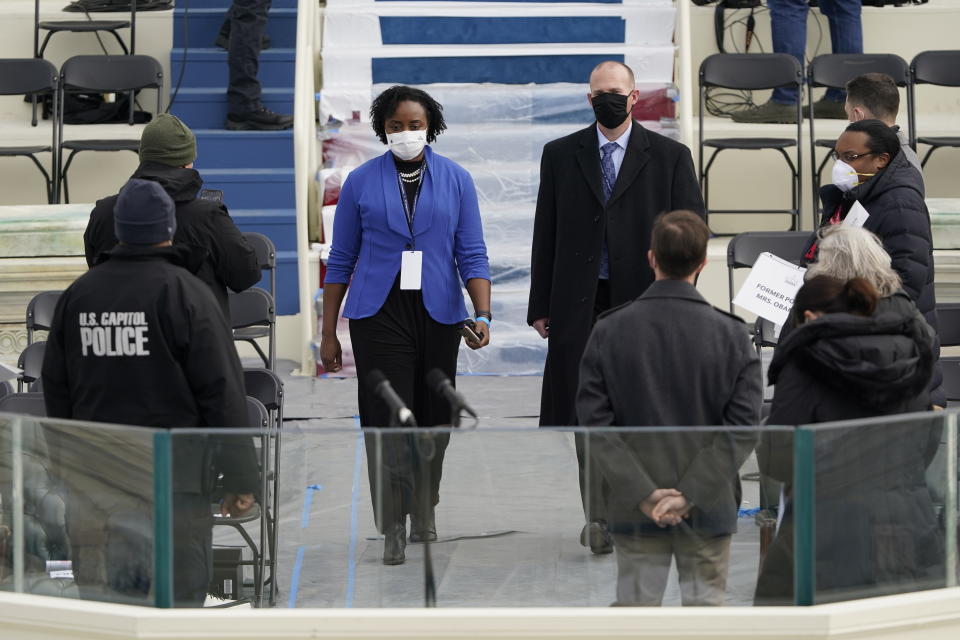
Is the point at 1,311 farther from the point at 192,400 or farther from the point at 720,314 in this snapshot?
the point at 720,314

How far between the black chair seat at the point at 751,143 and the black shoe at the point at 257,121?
2411 mm

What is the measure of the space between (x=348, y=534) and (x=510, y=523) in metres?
0.36

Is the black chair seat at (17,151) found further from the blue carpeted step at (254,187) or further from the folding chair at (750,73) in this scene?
the folding chair at (750,73)

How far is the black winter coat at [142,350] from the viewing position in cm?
367

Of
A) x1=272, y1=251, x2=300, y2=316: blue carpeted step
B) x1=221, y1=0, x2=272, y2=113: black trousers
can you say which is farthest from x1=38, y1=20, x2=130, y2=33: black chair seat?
x1=272, y1=251, x2=300, y2=316: blue carpeted step

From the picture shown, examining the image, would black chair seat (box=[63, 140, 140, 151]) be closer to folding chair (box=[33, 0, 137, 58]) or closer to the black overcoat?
folding chair (box=[33, 0, 137, 58])

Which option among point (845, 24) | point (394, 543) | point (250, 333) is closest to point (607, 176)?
point (394, 543)

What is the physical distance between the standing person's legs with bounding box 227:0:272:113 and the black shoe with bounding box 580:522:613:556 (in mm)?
5674

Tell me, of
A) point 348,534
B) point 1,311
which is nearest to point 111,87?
point 1,311

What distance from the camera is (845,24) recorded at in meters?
8.90

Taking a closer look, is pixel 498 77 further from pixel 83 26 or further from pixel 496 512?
pixel 496 512

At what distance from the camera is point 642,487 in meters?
3.28

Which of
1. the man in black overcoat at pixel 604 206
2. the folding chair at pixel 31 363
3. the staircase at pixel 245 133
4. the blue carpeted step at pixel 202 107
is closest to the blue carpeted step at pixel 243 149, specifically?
the staircase at pixel 245 133

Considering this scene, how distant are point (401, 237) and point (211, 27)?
493cm
